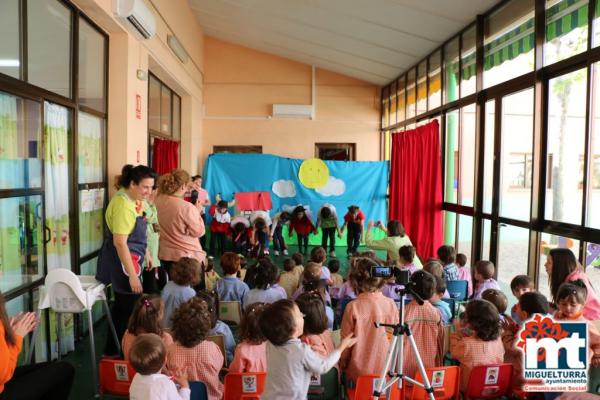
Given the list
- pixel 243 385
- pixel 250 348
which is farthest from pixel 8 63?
pixel 243 385

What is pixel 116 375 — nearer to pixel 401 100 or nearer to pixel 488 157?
pixel 488 157

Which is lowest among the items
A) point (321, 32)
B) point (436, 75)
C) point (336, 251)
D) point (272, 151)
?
point (336, 251)

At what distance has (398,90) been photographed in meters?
8.04

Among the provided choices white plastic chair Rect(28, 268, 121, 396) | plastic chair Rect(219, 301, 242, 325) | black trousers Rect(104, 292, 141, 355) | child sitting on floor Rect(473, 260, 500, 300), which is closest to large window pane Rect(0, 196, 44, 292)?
white plastic chair Rect(28, 268, 121, 396)

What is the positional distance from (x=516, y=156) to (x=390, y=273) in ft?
10.5

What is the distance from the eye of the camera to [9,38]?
2.65 metres

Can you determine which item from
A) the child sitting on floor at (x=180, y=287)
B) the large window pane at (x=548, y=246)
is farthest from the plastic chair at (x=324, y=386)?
the large window pane at (x=548, y=246)

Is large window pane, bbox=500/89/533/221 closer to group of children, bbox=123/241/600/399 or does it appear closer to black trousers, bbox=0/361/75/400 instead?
group of children, bbox=123/241/600/399

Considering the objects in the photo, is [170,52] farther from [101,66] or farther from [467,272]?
[467,272]

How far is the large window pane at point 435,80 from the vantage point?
20.1 feet

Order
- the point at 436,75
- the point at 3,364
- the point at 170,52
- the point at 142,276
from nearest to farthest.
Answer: the point at 3,364 → the point at 142,276 → the point at 170,52 → the point at 436,75

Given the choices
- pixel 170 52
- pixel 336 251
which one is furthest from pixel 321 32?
pixel 336 251

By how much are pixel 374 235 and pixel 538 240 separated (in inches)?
179

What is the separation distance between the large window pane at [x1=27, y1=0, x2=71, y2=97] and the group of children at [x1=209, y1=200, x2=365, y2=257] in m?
4.03
